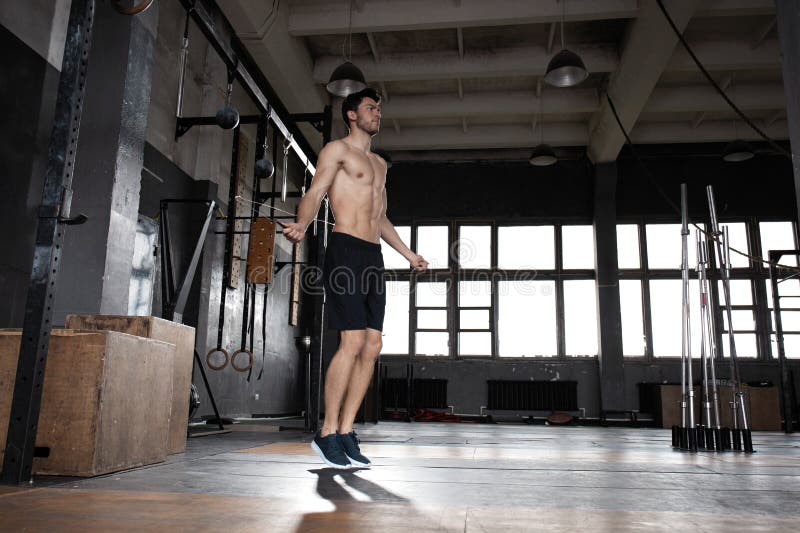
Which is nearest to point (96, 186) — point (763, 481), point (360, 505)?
point (360, 505)

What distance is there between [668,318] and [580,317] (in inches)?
59.5

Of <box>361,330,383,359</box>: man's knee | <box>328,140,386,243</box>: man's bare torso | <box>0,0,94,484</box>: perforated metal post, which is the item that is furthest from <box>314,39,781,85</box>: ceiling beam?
<box>0,0,94,484</box>: perforated metal post

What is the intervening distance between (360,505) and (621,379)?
32.2 ft

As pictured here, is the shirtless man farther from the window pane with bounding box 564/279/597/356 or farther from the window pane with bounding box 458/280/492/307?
the window pane with bounding box 564/279/597/356

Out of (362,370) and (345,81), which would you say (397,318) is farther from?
(362,370)

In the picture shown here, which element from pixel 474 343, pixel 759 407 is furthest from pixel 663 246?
pixel 474 343

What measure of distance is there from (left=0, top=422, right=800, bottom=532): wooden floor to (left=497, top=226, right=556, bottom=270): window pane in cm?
→ 892

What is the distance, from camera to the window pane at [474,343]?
11.2 meters

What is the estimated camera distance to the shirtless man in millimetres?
2361

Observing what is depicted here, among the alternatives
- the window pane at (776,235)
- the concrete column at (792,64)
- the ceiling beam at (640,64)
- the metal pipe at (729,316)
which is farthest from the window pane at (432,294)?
the concrete column at (792,64)

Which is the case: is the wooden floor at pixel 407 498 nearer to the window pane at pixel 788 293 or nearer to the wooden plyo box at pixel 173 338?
the wooden plyo box at pixel 173 338

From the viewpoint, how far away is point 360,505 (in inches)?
55.8

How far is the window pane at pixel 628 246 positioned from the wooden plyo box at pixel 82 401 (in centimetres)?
1023

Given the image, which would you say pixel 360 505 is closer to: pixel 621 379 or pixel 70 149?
pixel 70 149
